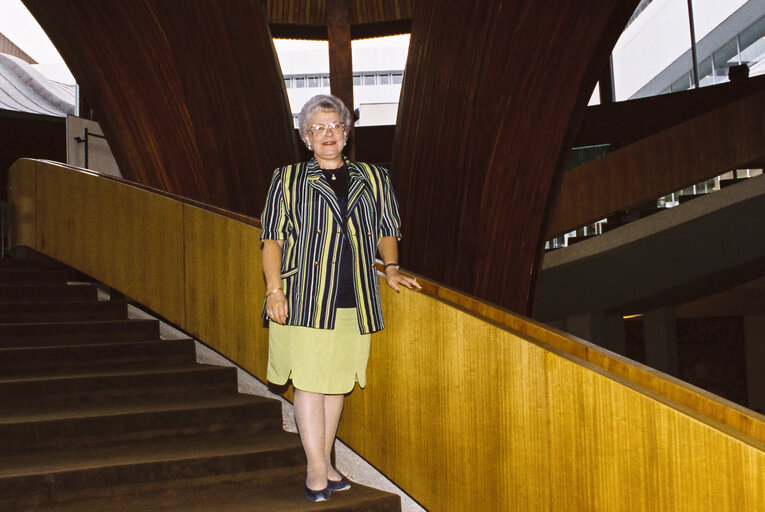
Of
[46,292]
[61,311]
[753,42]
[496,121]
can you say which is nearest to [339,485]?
[61,311]

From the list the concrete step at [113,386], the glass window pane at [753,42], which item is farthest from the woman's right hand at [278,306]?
the glass window pane at [753,42]

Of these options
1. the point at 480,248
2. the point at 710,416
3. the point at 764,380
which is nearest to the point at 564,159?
the point at 480,248

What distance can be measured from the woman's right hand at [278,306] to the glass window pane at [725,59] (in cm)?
1135

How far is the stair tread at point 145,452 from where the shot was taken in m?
2.38

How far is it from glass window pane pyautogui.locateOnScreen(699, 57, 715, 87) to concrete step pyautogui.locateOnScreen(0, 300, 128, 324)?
10.4 metres

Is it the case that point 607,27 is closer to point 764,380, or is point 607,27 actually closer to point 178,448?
point 178,448

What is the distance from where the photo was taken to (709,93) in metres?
10.2

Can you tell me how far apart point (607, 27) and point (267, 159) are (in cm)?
384

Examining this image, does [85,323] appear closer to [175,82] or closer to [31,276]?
[31,276]

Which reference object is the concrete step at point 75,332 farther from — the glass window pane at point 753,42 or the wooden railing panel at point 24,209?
the glass window pane at point 753,42

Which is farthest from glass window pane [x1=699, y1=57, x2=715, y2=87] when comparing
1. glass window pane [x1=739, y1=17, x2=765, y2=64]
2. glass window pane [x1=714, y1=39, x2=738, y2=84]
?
glass window pane [x1=739, y1=17, x2=765, y2=64]

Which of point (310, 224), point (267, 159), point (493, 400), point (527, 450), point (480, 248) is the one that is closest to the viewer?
point (527, 450)

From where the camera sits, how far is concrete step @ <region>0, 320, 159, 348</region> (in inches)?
148

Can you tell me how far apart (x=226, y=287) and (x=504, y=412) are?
1.99 meters
